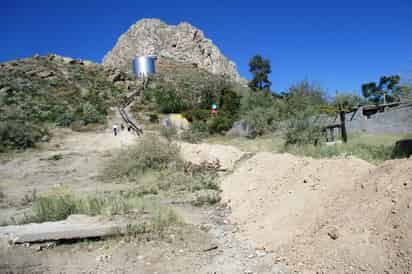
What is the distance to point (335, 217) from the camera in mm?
4008

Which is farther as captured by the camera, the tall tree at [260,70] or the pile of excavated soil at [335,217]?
the tall tree at [260,70]

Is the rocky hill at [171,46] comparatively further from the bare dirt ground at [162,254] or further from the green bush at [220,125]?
the bare dirt ground at [162,254]

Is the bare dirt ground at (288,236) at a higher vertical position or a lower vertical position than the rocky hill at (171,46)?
lower

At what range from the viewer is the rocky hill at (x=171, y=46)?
110200 mm

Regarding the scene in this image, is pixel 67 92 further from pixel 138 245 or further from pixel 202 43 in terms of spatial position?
pixel 202 43

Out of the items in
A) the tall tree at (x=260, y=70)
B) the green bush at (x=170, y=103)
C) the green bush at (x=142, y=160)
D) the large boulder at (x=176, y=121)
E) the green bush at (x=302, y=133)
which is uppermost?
the tall tree at (x=260, y=70)

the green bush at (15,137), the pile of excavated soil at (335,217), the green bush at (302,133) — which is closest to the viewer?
the pile of excavated soil at (335,217)

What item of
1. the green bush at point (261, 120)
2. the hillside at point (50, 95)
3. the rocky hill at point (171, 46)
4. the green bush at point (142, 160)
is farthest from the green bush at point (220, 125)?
the rocky hill at point (171, 46)

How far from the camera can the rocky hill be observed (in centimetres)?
11020

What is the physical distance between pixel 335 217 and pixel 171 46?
115 metres

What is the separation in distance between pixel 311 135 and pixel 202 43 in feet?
371

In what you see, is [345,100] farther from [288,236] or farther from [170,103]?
[288,236]

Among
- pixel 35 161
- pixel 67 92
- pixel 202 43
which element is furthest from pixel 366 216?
pixel 202 43

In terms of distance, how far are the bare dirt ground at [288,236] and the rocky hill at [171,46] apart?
336 feet
